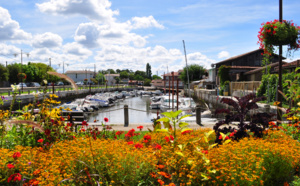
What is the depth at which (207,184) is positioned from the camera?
152 inches

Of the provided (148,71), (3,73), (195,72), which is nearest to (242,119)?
(3,73)

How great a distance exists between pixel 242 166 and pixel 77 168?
272cm

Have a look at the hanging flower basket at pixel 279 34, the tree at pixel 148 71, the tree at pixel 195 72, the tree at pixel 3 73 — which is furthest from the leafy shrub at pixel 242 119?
the tree at pixel 148 71

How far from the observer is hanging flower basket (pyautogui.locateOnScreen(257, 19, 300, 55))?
8.48 m

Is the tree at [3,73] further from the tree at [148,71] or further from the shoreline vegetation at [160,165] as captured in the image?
the tree at [148,71]

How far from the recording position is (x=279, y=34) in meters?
8.48

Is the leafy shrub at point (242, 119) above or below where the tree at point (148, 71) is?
below

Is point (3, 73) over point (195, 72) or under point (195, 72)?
under

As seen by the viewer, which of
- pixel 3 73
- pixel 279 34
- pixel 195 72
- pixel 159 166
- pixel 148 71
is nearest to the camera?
pixel 159 166

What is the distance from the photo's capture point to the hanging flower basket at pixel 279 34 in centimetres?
848

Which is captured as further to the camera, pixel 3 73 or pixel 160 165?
pixel 3 73

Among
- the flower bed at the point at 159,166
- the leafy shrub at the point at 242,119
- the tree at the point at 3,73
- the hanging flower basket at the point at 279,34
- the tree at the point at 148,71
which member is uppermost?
the tree at the point at 148,71

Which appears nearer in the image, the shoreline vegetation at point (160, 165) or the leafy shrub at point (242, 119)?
the shoreline vegetation at point (160, 165)

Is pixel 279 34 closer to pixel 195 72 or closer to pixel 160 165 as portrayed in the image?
pixel 160 165
